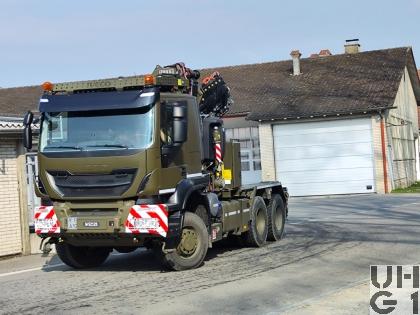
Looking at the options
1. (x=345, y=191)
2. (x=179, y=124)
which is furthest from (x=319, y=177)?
(x=179, y=124)

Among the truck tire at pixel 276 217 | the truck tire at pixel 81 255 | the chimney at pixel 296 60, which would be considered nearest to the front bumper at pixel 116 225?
the truck tire at pixel 81 255

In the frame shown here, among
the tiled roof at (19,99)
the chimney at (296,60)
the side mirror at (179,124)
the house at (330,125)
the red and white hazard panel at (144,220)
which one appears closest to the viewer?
the red and white hazard panel at (144,220)

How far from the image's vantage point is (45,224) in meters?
10.1

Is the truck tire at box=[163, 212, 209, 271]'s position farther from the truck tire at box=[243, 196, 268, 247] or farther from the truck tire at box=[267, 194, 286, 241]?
the truck tire at box=[267, 194, 286, 241]

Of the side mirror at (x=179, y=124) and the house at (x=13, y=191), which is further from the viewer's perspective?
the house at (x=13, y=191)

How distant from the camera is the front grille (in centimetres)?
967

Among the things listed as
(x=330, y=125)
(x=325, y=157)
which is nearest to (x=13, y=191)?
(x=325, y=157)

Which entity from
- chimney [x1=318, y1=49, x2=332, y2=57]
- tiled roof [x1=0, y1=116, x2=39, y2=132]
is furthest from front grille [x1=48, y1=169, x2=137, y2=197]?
chimney [x1=318, y1=49, x2=332, y2=57]

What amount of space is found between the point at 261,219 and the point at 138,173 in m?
4.51

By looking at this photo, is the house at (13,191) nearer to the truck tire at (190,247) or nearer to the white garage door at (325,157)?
the truck tire at (190,247)

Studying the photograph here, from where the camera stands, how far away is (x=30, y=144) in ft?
34.2

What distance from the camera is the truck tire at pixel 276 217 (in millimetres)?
13852

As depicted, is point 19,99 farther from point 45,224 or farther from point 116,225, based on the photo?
point 116,225

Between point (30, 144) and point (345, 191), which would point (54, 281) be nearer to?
point (30, 144)
